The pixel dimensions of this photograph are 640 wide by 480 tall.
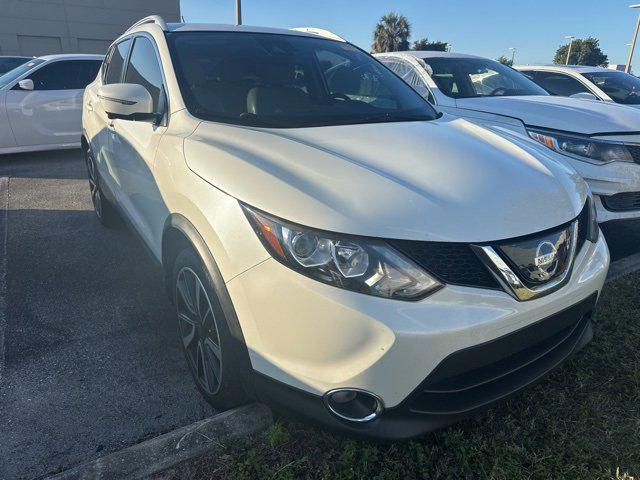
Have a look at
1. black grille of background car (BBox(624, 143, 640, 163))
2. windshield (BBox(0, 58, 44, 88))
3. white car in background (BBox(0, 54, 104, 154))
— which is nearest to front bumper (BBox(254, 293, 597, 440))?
black grille of background car (BBox(624, 143, 640, 163))

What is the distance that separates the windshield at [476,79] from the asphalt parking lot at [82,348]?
1.81 m

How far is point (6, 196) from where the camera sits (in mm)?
5457

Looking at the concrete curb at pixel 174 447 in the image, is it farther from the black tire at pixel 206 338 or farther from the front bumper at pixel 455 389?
the front bumper at pixel 455 389

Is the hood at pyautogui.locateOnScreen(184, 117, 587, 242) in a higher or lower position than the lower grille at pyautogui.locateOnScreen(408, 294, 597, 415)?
higher

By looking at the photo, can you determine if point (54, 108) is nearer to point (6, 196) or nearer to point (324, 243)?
point (6, 196)

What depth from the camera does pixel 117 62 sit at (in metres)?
3.75

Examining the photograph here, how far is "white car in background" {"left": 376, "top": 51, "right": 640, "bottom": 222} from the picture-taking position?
3592 mm

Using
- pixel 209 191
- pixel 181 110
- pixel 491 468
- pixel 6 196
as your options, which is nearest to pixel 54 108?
pixel 6 196

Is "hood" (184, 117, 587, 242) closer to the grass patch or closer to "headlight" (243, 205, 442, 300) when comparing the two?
"headlight" (243, 205, 442, 300)

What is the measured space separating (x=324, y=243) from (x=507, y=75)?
15.6 ft

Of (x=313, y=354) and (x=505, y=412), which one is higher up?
(x=313, y=354)

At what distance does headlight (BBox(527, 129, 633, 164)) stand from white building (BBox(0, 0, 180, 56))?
29533 millimetres

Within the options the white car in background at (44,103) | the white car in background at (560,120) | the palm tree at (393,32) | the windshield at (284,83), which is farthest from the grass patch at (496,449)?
the palm tree at (393,32)

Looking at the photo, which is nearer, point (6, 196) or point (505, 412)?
point (505, 412)
